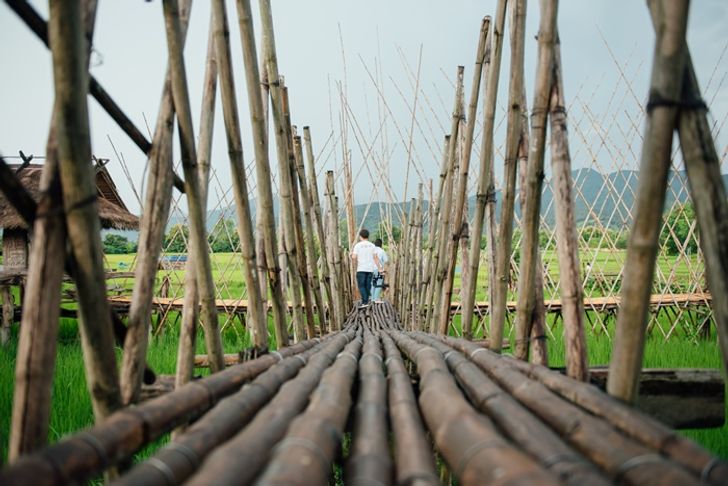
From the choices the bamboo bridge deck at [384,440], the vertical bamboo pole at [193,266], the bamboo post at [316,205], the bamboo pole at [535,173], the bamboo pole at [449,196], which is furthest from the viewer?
the bamboo post at [316,205]

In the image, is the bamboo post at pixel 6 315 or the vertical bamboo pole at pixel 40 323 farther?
the bamboo post at pixel 6 315

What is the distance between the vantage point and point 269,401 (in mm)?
955

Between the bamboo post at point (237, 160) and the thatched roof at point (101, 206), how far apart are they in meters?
4.55

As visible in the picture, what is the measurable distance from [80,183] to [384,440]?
0.59 metres

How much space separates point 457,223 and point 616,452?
1.64 meters

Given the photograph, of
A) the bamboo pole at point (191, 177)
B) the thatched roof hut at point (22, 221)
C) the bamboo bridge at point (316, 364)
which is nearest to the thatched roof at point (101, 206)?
the thatched roof hut at point (22, 221)

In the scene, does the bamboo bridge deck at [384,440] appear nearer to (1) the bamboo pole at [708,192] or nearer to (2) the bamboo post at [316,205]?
(1) the bamboo pole at [708,192]

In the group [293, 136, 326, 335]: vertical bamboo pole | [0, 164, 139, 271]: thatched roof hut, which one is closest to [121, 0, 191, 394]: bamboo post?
[293, 136, 326, 335]: vertical bamboo pole

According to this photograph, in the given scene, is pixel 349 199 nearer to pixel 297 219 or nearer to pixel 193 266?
pixel 297 219

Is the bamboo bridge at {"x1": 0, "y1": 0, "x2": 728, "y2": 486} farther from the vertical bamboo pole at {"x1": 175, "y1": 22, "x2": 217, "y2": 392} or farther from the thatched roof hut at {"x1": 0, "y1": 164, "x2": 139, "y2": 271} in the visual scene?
the thatched roof hut at {"x1": 0, "y1": 164, "x2": 139, "y2": 271}

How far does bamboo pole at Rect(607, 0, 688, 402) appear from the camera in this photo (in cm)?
67

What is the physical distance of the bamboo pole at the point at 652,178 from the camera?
2.20ft

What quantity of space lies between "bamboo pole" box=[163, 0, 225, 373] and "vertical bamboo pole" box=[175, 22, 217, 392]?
0.13 ft

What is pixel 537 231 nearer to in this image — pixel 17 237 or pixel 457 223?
pixel 457 223
